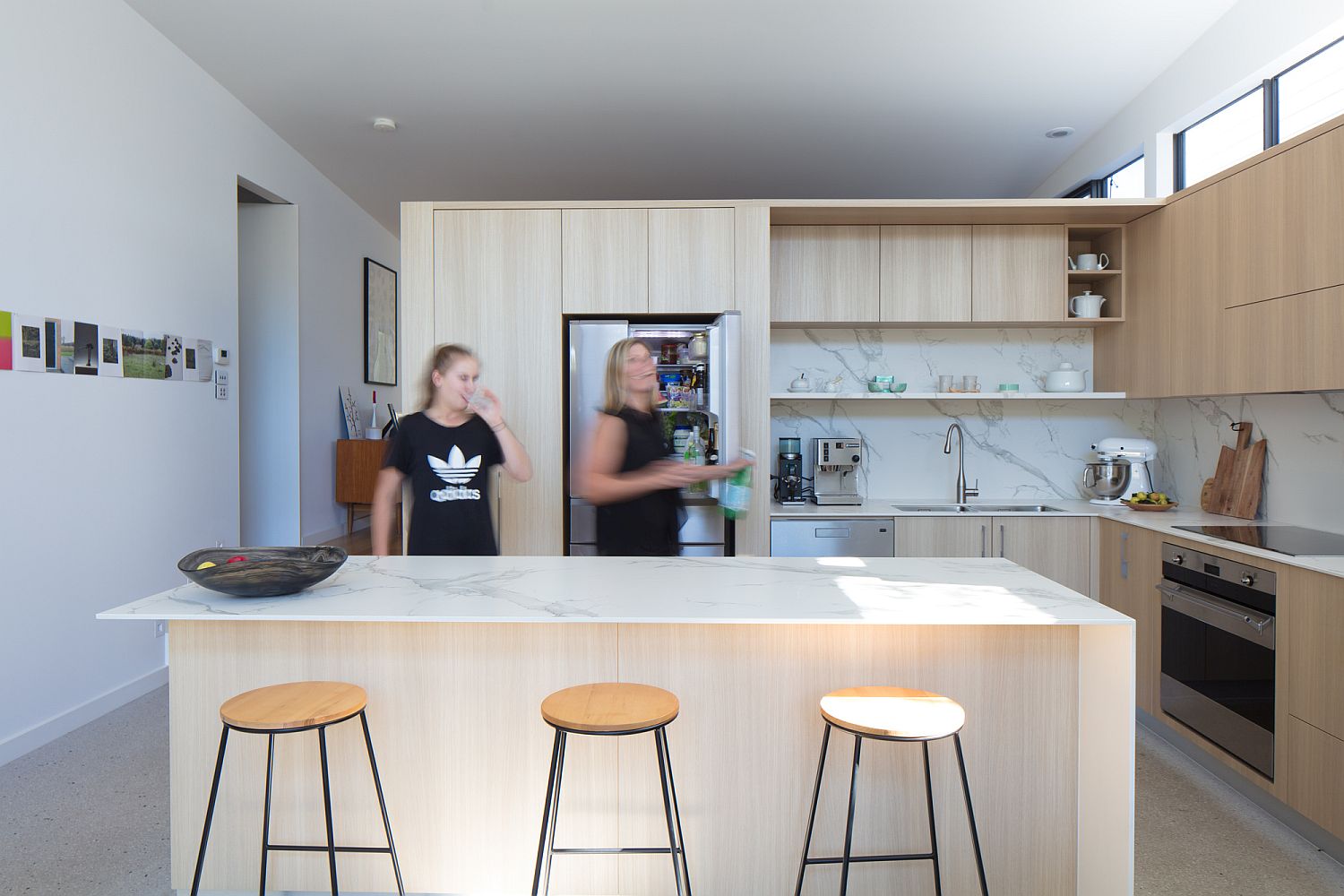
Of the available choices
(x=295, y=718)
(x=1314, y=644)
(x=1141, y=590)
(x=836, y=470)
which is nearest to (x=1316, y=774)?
(x=1314, y=644)

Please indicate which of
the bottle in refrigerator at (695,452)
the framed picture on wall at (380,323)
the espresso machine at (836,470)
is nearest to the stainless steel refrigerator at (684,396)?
the bottle in refrigerator at (695,452)

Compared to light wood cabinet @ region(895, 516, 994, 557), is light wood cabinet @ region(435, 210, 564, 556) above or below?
above

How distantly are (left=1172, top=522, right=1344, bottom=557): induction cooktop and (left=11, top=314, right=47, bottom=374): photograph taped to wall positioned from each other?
439 cm

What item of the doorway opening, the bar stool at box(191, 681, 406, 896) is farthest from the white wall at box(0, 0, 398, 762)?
the bar stool at box(191, 681, 406, 896)

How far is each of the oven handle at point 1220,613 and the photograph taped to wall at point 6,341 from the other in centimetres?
439

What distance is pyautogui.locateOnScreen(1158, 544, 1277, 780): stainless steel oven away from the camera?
2643mm

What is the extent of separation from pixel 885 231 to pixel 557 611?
3182 millimetres

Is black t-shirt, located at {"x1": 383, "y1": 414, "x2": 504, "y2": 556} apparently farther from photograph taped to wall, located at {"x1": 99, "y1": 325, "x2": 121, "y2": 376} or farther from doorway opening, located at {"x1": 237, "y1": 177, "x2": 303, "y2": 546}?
doorway opening, located at {"x1": 237, "y1": 177, "x2": 303, "y2": 546}

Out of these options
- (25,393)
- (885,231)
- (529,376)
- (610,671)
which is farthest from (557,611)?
(885,231)

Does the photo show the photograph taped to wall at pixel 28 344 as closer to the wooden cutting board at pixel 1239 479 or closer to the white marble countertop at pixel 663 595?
the white marble countertop at pixel 663 595

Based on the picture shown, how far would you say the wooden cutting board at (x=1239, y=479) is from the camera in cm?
344

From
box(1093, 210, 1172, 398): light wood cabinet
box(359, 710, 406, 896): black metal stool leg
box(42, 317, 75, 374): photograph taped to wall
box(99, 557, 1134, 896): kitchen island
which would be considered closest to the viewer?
box(359, 710, 406, 896): black metal stool leg

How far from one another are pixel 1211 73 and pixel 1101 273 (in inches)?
38.4

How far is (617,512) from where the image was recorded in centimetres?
279
